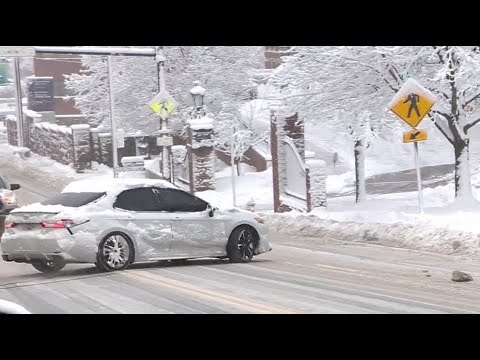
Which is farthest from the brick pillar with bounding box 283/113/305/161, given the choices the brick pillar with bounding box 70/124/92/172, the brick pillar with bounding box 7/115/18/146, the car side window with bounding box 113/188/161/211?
the car side window with bounding box 113/188/161/211

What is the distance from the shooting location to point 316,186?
64.0 ft

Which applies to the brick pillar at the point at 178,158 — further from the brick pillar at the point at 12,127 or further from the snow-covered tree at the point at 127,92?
the brick pillar at the point at 12,127

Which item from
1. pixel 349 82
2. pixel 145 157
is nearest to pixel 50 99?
pixel 145 157

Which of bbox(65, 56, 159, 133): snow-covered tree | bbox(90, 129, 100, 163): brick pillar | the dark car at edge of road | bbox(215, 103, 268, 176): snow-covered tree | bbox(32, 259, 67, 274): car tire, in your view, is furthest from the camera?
bbox(215, 103, 268, 176): snow-covered tree

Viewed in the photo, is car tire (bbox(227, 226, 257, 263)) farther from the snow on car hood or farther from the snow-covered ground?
the snow on car hood

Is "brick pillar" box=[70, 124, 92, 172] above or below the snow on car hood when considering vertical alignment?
above

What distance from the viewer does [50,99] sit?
3553cm

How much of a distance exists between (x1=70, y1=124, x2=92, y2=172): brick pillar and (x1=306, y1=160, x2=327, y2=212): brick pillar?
600 centimetres

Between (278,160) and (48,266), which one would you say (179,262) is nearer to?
(48,266)

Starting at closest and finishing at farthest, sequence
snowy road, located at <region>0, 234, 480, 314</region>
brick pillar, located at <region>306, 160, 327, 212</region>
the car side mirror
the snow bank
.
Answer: snowy road, located at <region>0, 234, 480, 314</region>, the car side mirror, the snow bank, brick pillar, located at <region>306, 160, 327, 212</region>

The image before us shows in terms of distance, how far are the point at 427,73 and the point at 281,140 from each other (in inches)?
182

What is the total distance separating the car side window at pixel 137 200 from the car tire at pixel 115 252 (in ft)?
1.41

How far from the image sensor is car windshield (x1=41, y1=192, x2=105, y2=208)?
10.3m
